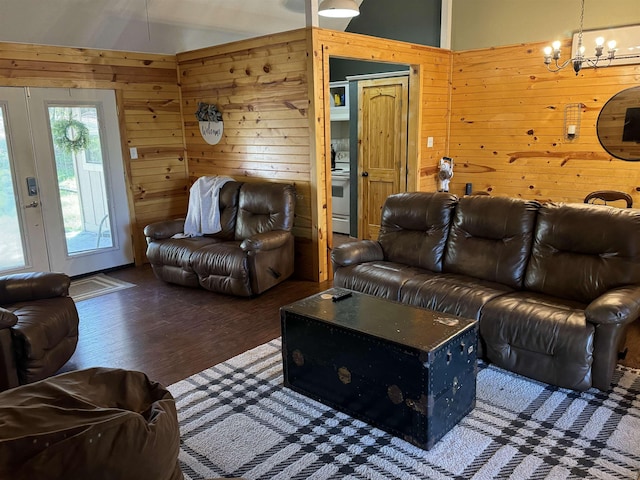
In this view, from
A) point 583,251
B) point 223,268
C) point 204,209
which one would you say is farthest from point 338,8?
point 583,251

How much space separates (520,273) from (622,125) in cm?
264

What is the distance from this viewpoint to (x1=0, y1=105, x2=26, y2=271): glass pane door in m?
4.77

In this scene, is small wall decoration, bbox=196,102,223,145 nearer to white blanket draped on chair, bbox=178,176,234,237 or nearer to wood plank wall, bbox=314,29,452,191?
white blanket draped on chair, bbox=178,176,234,237

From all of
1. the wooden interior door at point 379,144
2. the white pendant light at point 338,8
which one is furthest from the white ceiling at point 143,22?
the wooden interior door at point 379,144

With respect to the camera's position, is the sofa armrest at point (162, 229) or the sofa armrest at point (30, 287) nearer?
the sofa armrest at point (30, 287)

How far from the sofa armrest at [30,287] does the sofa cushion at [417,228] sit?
243cm

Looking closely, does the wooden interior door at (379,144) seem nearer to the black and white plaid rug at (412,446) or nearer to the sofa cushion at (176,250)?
the sofa cushion at (176,250)

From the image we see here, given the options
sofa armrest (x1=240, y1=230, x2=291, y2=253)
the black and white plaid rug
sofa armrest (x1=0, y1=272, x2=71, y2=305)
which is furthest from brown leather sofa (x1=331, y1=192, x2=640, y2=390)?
sofa armrest (x1=0, y1=272, x2=71, y2=305)

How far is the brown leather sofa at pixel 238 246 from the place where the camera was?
446 cm

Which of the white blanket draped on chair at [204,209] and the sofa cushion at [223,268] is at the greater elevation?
the white blanket draped on chair at [204,209]

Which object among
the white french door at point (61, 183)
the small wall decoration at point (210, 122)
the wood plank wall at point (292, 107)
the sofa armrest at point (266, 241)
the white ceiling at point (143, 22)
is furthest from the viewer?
the small wall decoration at point (210, 122)

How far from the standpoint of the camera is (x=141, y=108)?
5.75 meters

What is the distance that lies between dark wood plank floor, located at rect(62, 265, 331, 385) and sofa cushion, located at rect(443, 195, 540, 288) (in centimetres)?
152

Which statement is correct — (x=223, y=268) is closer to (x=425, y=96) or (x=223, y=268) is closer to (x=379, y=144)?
(x=379, y=144)
